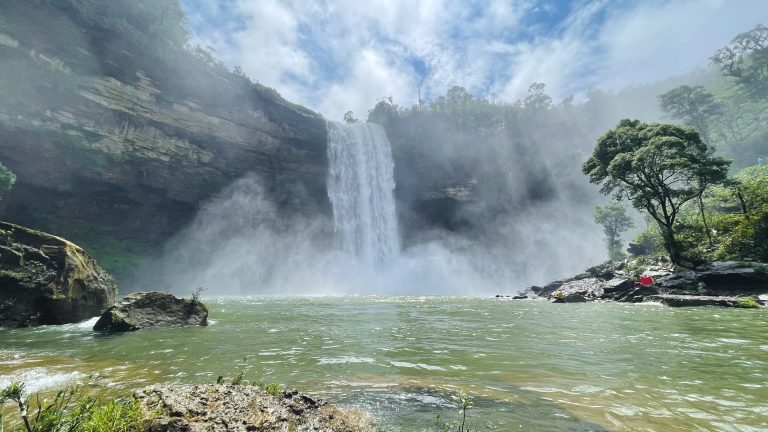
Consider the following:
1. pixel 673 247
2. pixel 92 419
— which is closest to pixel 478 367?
pixel 92 419

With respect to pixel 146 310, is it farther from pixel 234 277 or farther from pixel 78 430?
pixel 234 277

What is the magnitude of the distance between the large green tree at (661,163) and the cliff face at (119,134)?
38.6 meters

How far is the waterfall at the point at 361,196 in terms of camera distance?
4972cm

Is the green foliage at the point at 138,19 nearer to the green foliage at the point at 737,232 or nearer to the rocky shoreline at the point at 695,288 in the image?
the rocky shoreline at the point at 695,288

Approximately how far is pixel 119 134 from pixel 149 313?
3424 cm

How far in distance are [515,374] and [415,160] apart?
5747 centimetres

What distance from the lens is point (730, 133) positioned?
71938mm

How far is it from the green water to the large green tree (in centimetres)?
1652

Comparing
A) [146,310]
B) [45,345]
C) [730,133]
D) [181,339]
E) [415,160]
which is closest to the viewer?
[45,345]

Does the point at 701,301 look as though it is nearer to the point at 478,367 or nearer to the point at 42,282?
the point at 478,367

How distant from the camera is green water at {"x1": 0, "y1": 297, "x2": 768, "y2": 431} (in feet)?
12.9

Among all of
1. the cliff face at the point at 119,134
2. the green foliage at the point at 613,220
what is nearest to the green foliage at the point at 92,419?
the cliff face at the point at 119,134

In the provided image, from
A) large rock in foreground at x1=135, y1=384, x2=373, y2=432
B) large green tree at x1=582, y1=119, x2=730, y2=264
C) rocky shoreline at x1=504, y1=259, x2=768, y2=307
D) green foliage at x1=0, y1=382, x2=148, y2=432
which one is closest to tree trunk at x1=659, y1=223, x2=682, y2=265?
large green tree at x1=582, y1=119, x2=730, y2=264

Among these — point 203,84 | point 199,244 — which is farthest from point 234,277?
point 203,84
